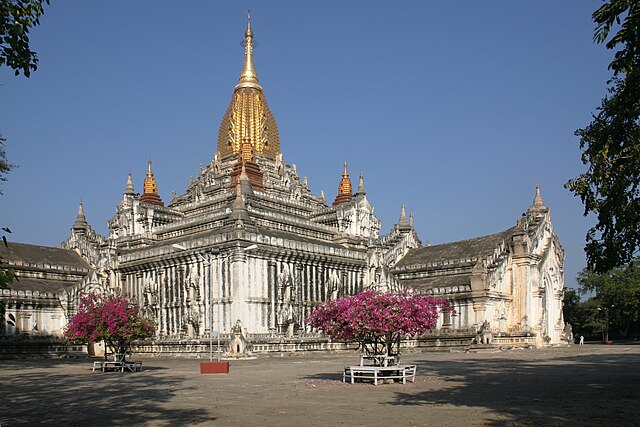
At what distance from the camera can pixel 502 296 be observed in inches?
2388

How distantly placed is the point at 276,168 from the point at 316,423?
6361 cm

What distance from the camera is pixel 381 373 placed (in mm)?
27516

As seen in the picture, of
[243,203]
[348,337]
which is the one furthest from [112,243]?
[348,337]

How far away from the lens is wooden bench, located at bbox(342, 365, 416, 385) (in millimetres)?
25891

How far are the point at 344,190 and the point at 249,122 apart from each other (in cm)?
1504

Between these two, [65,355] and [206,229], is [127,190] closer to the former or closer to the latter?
[206,229]

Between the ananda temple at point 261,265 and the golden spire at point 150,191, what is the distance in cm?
371

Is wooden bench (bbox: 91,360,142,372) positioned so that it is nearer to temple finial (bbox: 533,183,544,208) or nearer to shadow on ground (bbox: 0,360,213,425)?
shadow on ground (bbox: 0,360,213,425)

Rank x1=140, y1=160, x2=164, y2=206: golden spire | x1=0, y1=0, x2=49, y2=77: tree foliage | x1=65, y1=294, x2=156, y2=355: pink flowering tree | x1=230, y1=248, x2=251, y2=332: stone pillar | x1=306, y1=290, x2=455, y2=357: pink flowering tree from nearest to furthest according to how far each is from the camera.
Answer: x1=0, y1=0, x2=49, y2=77: tree foliage
x1=306, y1=290, x2=455, y2=357: pink flowering tree
x1=65, y1=294, x2=156, y2=355: pink flowering tree
x1=230, y1=248, x2=251, y2=332: stone pillar
x1=140, y1=160, x2=164, y2=206: golden spire

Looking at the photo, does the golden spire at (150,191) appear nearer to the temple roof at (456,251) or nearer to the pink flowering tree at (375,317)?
the temple roof at (456,251)

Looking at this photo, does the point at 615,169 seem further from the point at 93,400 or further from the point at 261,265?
the point at 261,265

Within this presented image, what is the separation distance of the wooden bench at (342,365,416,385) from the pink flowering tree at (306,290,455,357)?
2.65 ft

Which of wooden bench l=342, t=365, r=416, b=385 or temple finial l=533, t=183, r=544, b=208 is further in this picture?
temple finial l=533, t=183, r=544, b=208

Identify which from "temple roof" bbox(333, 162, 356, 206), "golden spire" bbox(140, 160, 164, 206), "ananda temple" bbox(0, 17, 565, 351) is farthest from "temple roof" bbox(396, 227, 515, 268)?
"golden spire" bbox(140, 160, 164, 206)
